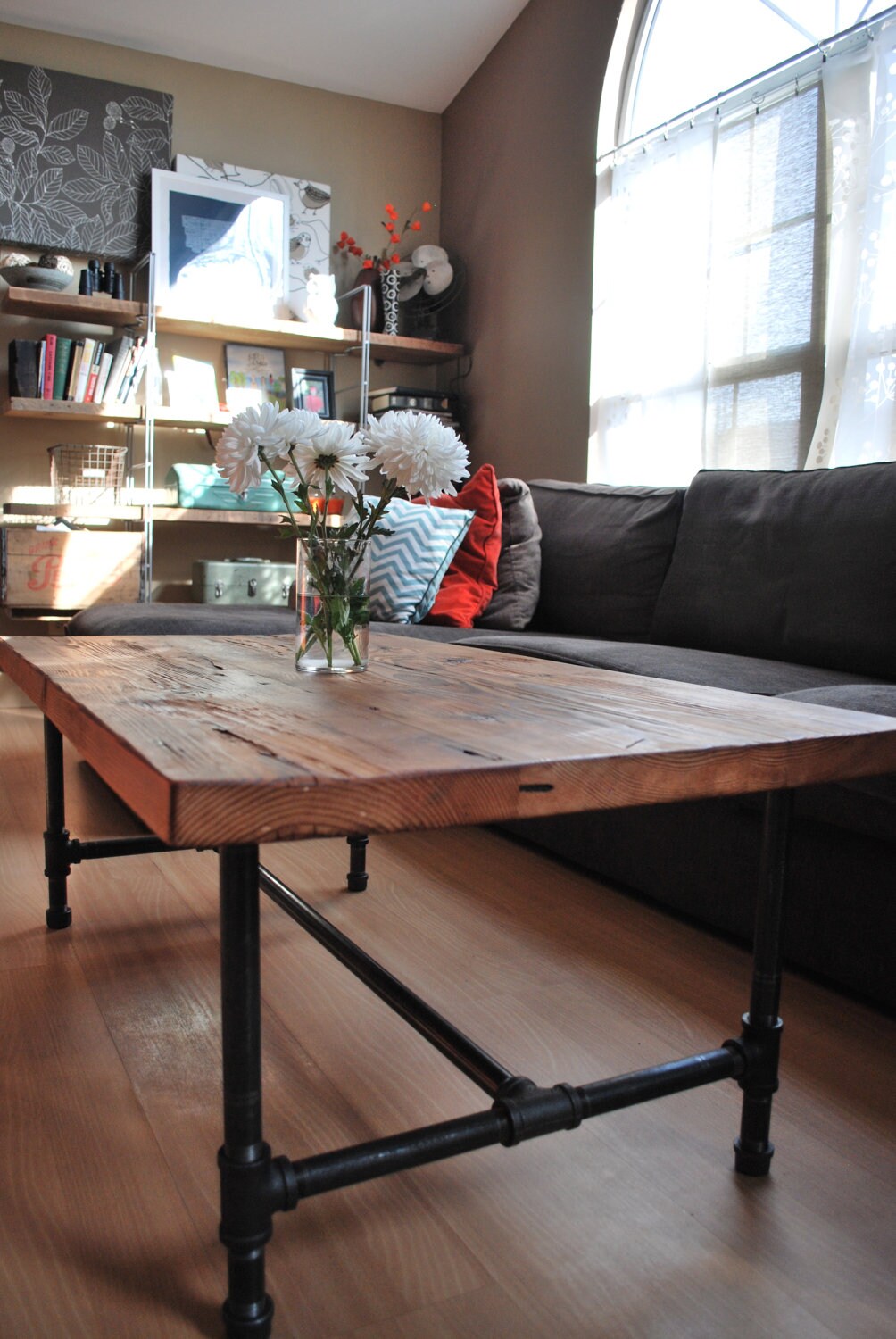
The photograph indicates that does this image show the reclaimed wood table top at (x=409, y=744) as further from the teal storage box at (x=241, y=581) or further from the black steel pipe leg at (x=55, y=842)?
the teal storage box at (x=241, y=581)

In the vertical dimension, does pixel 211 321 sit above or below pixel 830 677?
above

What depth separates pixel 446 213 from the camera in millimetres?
4492

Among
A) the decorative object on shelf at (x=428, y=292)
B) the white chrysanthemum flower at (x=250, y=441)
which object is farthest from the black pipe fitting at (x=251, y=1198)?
the decorative object on shelf at (x=428, y=292)

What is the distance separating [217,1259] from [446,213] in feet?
14.5

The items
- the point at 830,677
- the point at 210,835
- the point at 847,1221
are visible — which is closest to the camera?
the point at 210,835

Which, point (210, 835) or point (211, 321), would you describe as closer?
point (210, 835)

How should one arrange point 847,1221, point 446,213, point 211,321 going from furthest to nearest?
1. point 446,213
2. point 211,321
3. point 847,1221

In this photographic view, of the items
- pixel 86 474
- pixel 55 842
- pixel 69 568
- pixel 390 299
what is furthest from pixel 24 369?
pixel 55 842

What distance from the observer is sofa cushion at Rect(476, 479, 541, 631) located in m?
2.85

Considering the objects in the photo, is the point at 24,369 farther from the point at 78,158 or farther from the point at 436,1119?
the point at 436,1119

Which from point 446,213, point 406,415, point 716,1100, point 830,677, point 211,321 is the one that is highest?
point 446,213

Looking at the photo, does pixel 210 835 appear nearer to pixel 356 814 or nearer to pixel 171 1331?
pixel 356 814

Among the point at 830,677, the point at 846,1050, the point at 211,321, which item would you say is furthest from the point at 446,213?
the point at 846,1050

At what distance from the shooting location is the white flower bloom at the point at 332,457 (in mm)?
1234
